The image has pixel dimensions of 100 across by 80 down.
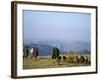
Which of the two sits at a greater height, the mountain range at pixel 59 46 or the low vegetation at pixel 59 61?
the mountain range at pixel 59 46

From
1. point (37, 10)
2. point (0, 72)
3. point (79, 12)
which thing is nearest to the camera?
point (0, 72)

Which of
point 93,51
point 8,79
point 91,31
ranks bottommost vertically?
point 8,79

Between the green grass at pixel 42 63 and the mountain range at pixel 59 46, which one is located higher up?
the mountain range at pixel 59 46

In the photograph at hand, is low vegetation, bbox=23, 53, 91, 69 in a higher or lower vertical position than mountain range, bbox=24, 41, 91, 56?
lower

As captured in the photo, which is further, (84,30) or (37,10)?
(84,30)

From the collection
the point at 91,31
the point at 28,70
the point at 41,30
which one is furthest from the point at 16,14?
the point at 91,31

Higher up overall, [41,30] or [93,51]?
[41,30]

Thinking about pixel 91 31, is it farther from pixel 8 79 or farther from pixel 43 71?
pixel 8 79

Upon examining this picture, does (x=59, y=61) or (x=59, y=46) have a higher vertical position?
(x=59, y=46)

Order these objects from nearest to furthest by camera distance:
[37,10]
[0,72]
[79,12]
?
[0,72], [37,10], [79,12]

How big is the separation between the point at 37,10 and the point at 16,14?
197 millimetres

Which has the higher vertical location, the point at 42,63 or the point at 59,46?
the point at 59,46

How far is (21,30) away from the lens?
199 centimetres

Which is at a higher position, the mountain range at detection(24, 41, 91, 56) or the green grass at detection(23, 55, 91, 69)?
the mountain range at detection(24, 41, 91, 56)
